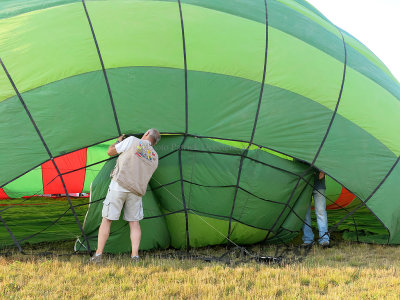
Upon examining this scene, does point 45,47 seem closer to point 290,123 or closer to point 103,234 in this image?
point 103,234

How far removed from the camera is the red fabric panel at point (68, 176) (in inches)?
262

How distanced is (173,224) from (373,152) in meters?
2.31

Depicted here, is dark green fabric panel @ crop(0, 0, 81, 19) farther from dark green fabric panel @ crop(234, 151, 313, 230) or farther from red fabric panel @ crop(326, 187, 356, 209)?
red fabric panel @ crop(326, 187, 356, 209)

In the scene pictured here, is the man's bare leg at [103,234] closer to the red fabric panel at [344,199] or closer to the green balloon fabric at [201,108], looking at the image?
the green balloon fabric at [201,108]

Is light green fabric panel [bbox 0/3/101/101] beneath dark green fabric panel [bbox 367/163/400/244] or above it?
above

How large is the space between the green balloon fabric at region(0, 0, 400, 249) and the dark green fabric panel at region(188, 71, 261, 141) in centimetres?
1

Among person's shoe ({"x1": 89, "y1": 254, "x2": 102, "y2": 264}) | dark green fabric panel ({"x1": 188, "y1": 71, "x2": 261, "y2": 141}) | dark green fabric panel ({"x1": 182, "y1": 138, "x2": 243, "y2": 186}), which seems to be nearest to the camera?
person's shoe ({"x1": 89, "y1": 254, "x2": 102, "y2": 264})

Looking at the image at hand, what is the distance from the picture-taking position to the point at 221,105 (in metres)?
4.27

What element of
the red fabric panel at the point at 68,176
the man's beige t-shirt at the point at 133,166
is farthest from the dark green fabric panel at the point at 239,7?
the red fabric panel at the point at 68,176

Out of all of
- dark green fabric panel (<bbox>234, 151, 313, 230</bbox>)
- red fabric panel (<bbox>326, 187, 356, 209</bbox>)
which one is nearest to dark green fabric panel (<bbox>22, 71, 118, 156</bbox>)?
dark green fabric panel (<bbox>234, 151, 313, 230</bbox>)

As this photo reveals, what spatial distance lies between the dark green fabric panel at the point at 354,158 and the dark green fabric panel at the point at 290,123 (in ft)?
0.46

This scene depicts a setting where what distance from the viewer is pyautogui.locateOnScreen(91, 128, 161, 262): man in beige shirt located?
381cm

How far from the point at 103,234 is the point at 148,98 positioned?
1379 millimetres

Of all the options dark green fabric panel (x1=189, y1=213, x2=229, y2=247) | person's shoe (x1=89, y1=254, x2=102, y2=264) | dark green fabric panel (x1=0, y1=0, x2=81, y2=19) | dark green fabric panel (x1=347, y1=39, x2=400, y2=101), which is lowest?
person's shoe (x1=89, y1=254, x2=102, y2=264)
